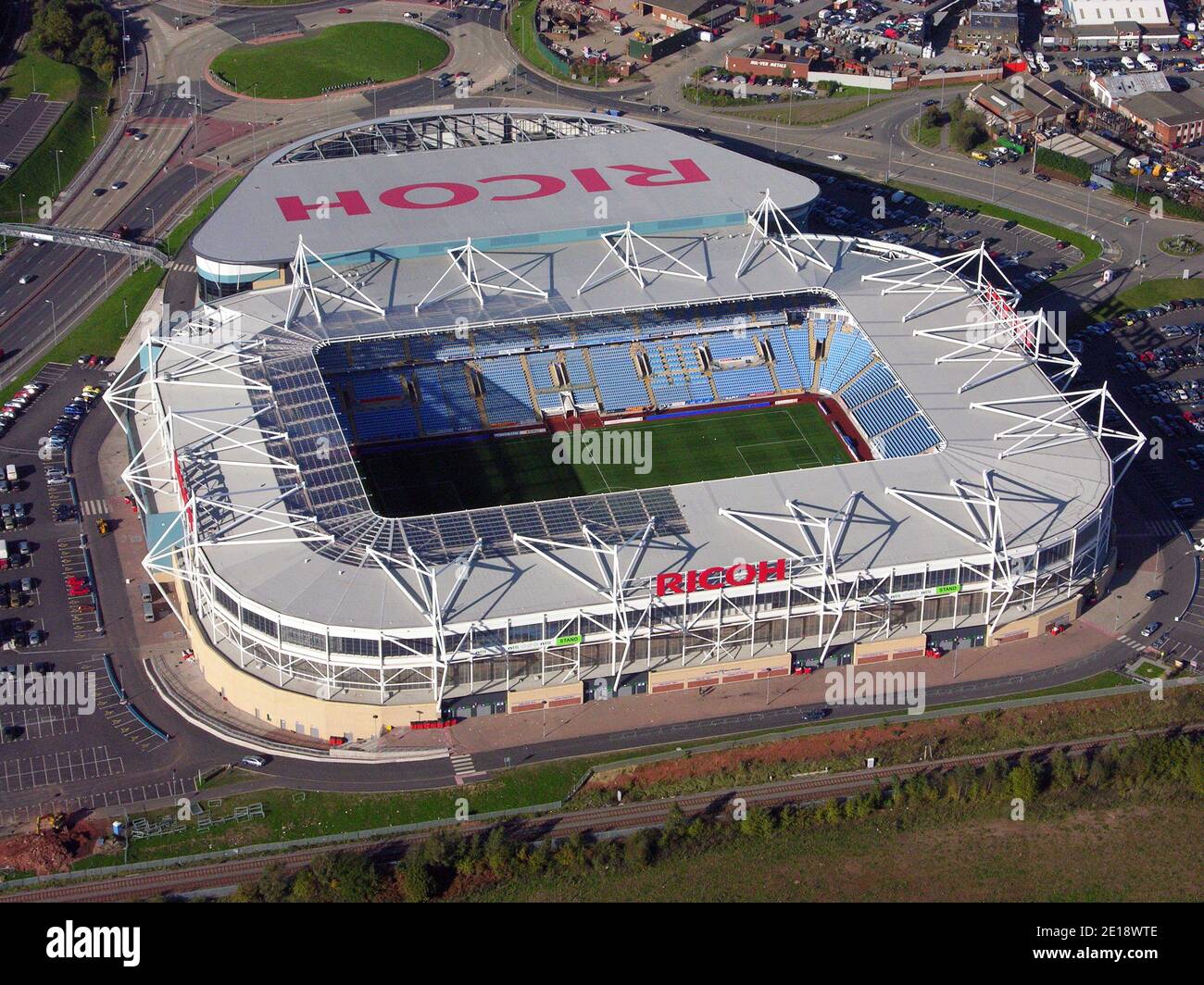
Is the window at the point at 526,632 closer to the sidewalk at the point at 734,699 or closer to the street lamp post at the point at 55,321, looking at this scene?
the sidewalk at the point at 734,699

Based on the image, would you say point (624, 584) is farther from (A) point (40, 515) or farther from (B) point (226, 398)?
(A) point (40, 515)

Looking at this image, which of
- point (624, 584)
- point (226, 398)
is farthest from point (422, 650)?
point (226, 398)

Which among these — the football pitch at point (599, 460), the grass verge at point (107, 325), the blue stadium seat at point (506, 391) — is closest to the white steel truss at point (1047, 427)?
the football pitch at point (599, 460)

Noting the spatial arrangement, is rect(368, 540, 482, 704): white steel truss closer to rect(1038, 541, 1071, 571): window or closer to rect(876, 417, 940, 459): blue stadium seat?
rect(876, 417, 940, 459): blue stadium seat

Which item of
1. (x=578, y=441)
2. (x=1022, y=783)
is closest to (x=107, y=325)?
(x=578, y=441)

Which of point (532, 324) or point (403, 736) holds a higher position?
point (532, 324)

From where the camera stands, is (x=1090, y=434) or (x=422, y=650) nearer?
(x=422, y=650)
